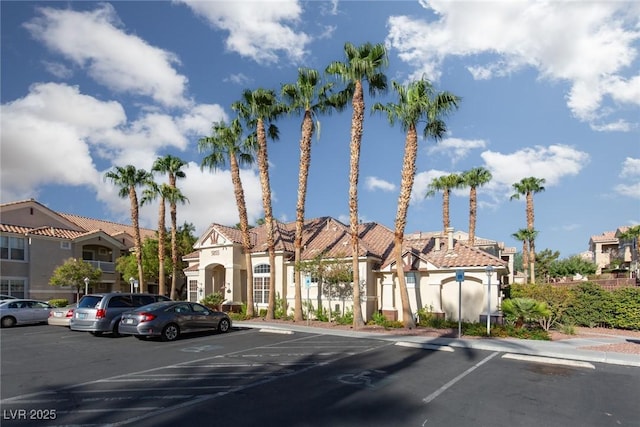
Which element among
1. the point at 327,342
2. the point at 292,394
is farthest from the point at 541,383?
the point at 327,342

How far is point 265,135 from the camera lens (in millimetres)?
24953

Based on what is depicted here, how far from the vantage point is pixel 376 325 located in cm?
2202

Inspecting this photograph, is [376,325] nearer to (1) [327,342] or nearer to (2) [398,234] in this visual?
(2) [398,234]

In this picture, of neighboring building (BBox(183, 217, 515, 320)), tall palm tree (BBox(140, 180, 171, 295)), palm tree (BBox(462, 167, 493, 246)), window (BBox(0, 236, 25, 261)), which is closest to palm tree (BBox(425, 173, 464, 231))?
palm tree (BBox(462, 167, 493, 246))

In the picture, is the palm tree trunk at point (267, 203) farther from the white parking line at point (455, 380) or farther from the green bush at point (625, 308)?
the green bush at point (625, 308)

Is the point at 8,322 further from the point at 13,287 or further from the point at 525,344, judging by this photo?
the point at 525,344

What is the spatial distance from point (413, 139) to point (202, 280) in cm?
1728

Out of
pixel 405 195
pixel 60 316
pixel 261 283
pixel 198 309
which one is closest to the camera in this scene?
pixel 198 309

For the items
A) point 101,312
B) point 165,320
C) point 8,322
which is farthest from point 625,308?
point 8,322

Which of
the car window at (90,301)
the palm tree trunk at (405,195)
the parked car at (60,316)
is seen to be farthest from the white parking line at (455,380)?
the parked car at (60,316)

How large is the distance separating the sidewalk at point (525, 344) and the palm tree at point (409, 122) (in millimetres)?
3407

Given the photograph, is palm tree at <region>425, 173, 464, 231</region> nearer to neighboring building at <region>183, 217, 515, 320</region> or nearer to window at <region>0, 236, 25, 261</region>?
neighboring building at <region>183, 217, 515, 320</region>

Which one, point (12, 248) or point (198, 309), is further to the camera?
point (12, 248)

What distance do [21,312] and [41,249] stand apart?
14060 millimetres
